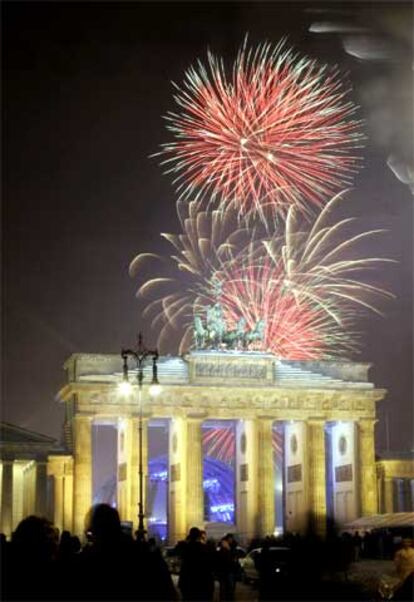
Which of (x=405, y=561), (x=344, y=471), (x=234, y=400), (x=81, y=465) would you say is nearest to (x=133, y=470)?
(x=81, y=465)

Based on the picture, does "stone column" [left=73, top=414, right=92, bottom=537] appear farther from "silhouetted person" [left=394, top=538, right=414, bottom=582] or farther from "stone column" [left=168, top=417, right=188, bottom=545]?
"silhouetted person" [left=394, top=538, right=414, bottom=582]

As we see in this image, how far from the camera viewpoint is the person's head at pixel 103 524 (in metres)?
9.97

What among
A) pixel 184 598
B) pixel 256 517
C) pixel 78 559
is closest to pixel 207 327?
pixel 256 517

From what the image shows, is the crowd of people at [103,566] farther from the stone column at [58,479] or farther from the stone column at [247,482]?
the stone column at [247,482]

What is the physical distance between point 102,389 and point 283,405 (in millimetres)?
13057

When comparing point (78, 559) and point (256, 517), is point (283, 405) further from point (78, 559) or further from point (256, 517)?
point (78, 559)

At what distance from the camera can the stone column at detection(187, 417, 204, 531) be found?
7306cm

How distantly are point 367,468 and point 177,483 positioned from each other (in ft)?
45.1

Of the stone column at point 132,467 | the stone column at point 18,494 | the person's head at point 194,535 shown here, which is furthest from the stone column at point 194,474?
the person's head at point 194,535

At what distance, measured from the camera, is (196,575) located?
1557 cm

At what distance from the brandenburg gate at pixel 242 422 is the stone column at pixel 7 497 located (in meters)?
4.07

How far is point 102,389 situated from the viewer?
72.1 meters

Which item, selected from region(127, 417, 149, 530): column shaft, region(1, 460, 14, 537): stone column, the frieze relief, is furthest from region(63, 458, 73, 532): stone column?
region(1, 460, 14, 537): stone column

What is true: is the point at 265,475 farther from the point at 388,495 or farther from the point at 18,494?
the point at 18,494
